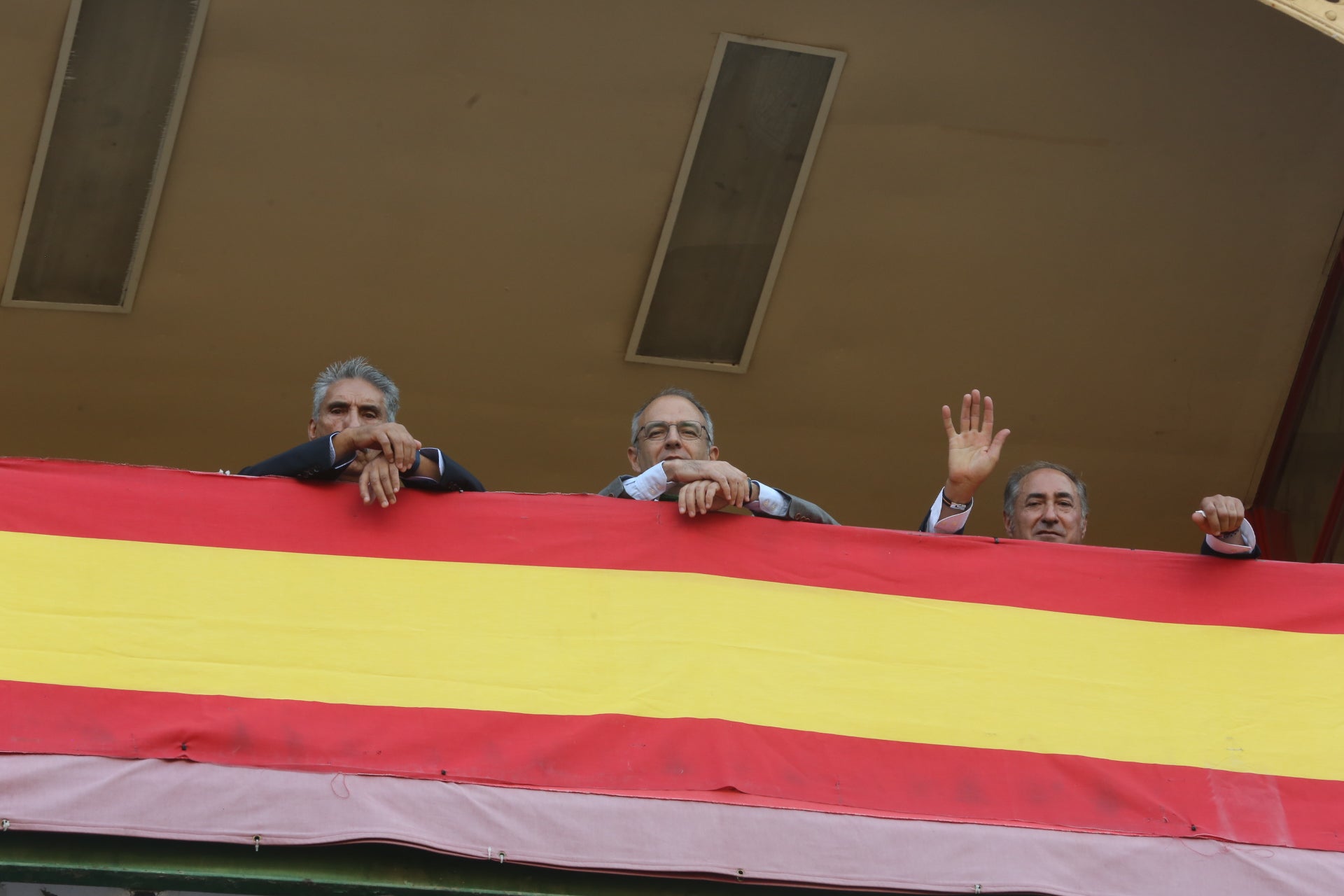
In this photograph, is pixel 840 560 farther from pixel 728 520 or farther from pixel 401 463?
pixel 401 463

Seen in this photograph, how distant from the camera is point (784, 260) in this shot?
574 centimetres

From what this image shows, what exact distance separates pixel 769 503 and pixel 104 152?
2994 millimetres

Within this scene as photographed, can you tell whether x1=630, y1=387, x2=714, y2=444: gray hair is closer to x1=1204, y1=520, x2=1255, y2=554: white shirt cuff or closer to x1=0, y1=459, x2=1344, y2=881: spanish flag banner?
x1=0, y1=459, x2=1344, y2=881: spanish flag banner

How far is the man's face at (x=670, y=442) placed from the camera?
14.0 ft

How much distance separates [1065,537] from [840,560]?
1062 mm

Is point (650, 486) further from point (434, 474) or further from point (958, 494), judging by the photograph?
point (958, 494)

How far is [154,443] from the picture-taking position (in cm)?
616

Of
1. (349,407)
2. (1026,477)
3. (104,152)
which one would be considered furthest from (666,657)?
(104,152)

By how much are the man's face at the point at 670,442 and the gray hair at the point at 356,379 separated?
716mm

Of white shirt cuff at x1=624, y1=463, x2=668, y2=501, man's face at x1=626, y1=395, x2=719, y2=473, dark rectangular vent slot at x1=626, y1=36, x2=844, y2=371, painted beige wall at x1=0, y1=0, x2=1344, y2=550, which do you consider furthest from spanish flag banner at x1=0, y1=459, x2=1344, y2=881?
dark rectangular vent slot at x1=626, y1=36, x2=844, y2=371

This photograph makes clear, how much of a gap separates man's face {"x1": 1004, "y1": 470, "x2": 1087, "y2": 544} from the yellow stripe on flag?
772 mm

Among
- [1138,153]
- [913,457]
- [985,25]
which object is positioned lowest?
[913,457]

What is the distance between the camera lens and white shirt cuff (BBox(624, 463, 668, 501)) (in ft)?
12.6

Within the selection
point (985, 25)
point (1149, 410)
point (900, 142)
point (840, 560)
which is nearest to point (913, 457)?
point (1149, 410)
